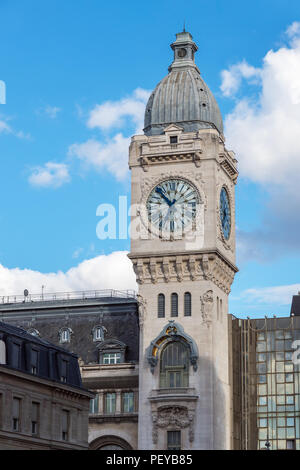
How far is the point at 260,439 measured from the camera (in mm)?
111562

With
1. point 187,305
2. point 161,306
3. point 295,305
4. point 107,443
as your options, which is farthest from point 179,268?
point 295,305

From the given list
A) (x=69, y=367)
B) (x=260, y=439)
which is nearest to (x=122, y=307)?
(x=260, y=439)

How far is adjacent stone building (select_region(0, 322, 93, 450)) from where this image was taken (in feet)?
236

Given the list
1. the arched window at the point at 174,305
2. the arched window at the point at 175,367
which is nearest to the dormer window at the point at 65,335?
the arched window at the point at 175,367

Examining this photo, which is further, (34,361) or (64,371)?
(64,371)

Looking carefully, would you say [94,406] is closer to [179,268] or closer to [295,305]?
[179,268]

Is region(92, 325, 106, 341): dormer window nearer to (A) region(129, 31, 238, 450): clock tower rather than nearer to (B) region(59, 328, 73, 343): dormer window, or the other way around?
(B) region(59, 328, 73, 343): dormer window

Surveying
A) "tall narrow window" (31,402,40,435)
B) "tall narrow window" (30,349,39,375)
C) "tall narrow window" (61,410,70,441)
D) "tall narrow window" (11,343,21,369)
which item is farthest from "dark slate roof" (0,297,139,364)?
"tall narrow window" (31,402,40,435)

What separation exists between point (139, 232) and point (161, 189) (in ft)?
15.9

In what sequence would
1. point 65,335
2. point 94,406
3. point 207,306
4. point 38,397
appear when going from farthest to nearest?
point 65,335 < point 94,406 < point 207,306 < point 38,397

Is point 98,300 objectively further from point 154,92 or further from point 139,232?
point 154,92

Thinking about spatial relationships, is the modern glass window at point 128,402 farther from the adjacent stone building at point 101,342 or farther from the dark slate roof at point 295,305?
the dark slate roof at point 295,305

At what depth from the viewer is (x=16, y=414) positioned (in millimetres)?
72812

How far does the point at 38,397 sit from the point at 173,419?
29043mm
